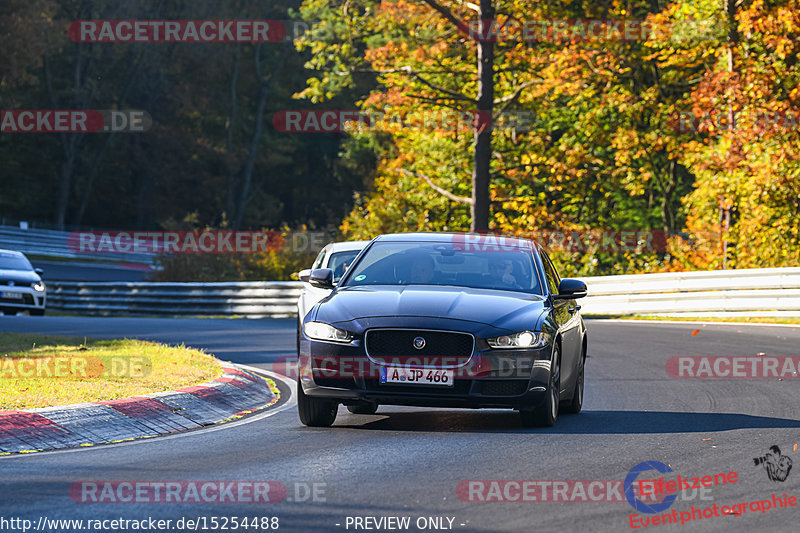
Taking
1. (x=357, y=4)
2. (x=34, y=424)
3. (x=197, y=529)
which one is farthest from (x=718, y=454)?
(x=357, y=4)

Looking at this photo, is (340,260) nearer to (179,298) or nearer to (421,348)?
(421,348)

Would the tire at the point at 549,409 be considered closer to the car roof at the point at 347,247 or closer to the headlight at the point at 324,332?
the headlight at the point at 324,332

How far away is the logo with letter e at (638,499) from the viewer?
6996 millimetres

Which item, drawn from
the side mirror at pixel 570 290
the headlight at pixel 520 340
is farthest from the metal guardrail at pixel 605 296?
the headlight at pixel 520 340

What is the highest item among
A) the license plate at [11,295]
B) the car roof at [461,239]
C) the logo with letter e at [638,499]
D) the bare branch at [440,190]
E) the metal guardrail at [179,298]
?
the bare branch at [440,190]

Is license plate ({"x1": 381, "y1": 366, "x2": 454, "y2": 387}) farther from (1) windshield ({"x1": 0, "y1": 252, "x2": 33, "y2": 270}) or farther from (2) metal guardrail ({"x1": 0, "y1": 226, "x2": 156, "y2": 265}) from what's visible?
(2) metal guardrail ({"x1": 0, "y1": 226, "x2": 156, "y2": 265})

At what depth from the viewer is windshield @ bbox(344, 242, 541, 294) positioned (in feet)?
A: 36.1

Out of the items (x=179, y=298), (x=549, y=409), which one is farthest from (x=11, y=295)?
(x=549, y=409)

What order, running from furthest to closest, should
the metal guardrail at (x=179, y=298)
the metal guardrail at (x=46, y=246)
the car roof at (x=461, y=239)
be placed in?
the metal guardrail at (x=46, y=246) < the metal guardrail at (x=179, y=298) < the car roof at (x=461, y=239)

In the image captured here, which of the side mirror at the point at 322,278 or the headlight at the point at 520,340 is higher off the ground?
the side mirror at the point at 322,278

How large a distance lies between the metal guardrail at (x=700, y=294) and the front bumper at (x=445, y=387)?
1551 cm

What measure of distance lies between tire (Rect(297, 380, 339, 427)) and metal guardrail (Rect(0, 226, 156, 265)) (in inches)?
2089

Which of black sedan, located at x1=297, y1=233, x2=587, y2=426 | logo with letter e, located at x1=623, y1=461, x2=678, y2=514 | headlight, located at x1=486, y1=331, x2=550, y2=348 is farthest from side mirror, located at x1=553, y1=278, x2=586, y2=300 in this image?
logo with letter e, located at x1=623, y1=461, x2=678, y2=514

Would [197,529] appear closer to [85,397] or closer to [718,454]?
[718,454]
